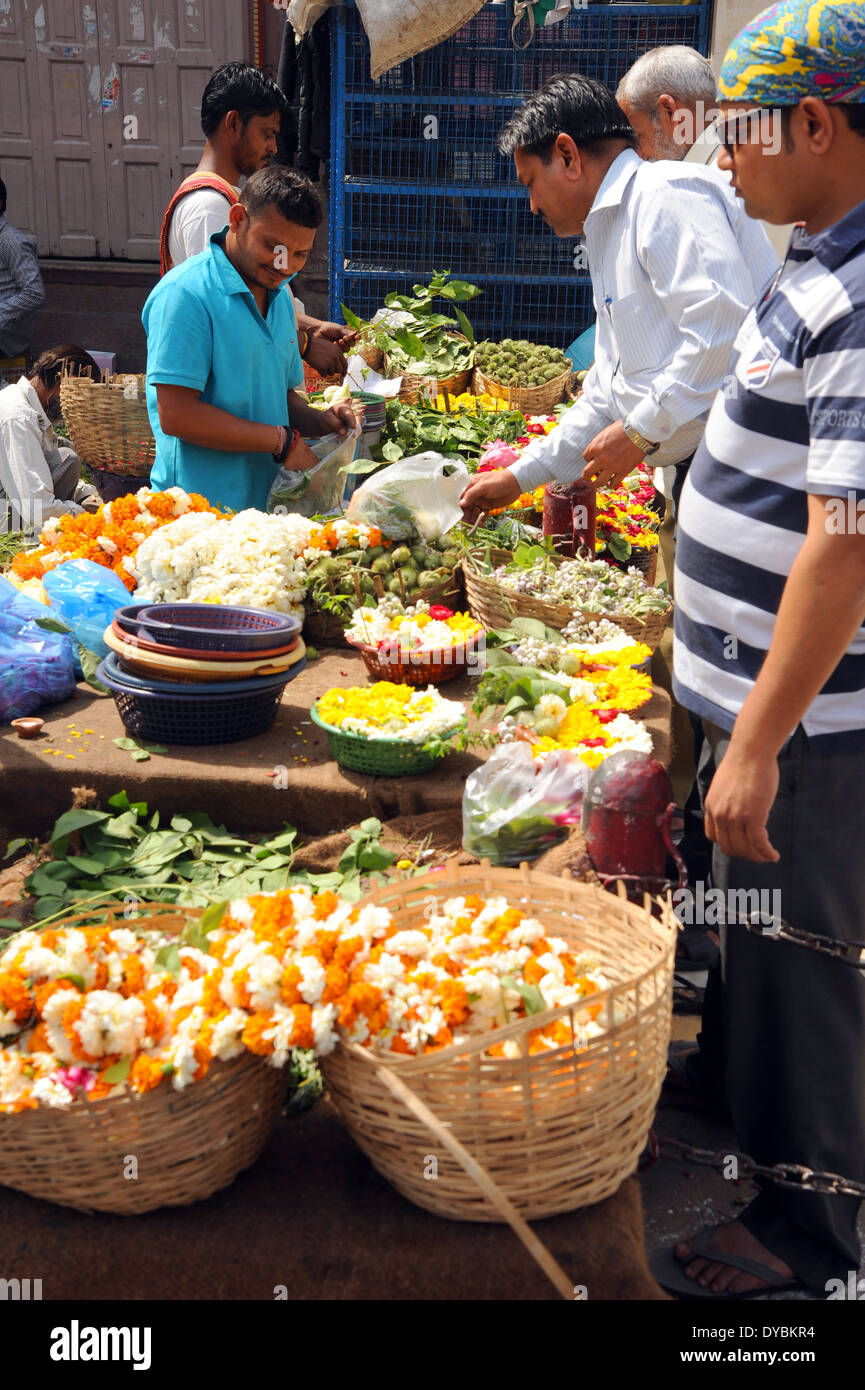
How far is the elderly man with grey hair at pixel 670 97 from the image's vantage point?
3760 mm

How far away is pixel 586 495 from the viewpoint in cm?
398

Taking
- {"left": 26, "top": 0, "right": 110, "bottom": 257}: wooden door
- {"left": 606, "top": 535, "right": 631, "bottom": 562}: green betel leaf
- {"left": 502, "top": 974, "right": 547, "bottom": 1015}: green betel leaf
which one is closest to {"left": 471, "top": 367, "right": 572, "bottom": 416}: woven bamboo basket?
{"left": 606, "top": 535, "right": 631, "bottom": 562}: green betel leaf

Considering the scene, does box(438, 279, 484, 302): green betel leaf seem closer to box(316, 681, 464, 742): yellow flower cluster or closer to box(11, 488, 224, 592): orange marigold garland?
box(11, 488, 224, 592): orange marigold garland

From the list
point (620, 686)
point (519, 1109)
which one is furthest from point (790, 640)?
point (620, 686)

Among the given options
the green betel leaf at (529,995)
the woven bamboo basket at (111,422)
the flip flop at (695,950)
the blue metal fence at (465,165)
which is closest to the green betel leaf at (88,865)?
the green betel leaf at (529,995)

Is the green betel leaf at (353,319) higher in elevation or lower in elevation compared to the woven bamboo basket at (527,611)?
higher

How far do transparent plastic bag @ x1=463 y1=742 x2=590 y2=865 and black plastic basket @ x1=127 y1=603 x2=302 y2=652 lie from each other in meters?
0.79

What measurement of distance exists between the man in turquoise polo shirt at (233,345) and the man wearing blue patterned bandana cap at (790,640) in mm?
2204

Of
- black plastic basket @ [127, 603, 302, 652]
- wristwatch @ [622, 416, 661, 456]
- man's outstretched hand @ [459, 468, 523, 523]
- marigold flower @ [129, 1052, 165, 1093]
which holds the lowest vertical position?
marigold flower @ [129, 1052, 165, 1093]

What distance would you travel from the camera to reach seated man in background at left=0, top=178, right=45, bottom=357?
318 inches

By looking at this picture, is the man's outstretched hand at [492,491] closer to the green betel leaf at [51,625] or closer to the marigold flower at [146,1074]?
the green betel leaf at [51,625]
